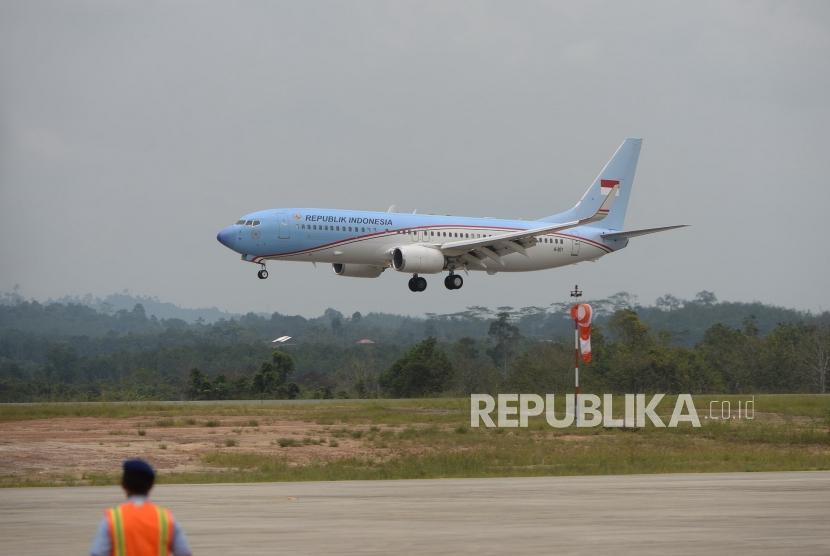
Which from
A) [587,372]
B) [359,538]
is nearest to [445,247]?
[587,372]

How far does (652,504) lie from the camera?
65.1 feet

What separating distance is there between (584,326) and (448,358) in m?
29.4

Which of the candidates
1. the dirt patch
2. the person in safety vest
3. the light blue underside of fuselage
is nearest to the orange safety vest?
the person in safety vest

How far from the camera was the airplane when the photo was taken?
56.7m

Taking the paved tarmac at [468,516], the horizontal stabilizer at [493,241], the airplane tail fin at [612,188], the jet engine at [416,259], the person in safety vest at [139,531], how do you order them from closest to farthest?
the person in safety vest at [139,531] < the paved tarmac at [468,516] < the jet engine at [416,259] < the horizontal stabilizer at [493,241] < the airplane tail fin at [612,188]

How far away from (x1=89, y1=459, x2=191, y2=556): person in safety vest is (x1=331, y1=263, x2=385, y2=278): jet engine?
52.1 m

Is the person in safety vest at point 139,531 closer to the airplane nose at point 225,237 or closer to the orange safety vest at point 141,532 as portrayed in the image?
the orange safety vest at point 141,532

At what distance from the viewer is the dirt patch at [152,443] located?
101 feet

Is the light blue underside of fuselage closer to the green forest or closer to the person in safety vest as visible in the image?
the green forest

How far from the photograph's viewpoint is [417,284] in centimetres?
6144

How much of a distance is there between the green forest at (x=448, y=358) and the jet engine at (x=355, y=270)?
562 centimetres

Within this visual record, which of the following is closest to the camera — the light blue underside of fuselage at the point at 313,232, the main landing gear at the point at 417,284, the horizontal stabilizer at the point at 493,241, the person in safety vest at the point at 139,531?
the person in safety vest at the point at 139,531

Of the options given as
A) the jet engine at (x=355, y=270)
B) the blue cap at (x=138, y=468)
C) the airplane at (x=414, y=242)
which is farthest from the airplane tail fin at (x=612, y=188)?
the blue cap at (x=138, y=468)

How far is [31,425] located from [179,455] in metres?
9.81
